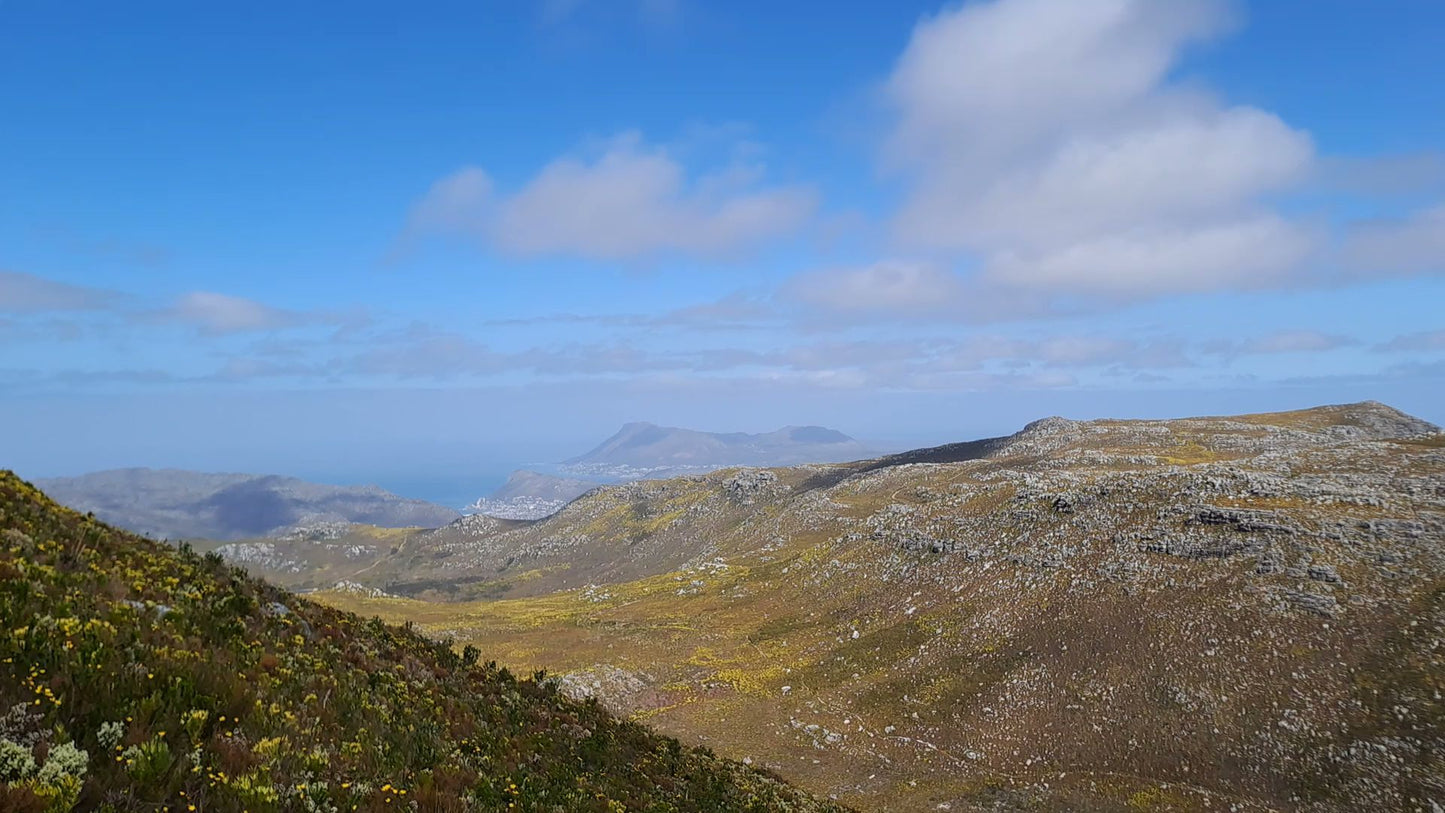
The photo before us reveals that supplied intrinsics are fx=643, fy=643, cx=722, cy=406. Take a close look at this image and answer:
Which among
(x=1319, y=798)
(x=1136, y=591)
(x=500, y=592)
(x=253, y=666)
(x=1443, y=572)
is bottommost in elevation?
(x=500, y=592)

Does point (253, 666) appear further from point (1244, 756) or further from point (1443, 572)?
point (1443, 572)

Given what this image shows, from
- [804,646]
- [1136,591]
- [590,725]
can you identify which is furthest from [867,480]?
[590,725]

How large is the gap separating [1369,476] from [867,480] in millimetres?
80226

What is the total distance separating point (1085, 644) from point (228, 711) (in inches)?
2326

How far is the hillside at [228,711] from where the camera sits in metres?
8.23

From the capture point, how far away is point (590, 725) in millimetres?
25359

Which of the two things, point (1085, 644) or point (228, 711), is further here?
point (1085, 644)

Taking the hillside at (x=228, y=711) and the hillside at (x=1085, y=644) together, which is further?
the hillside at (x=1085, y=644)

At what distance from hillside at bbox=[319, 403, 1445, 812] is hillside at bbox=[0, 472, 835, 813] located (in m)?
30.6

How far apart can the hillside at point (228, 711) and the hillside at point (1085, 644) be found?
30567 millimetres

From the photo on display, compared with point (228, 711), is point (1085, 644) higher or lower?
lower

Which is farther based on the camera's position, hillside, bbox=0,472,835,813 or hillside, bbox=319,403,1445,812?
hillside, bbox=319,403,1445,812

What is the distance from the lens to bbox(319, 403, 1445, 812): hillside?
39344 mm

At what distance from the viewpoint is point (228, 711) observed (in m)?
11.0
